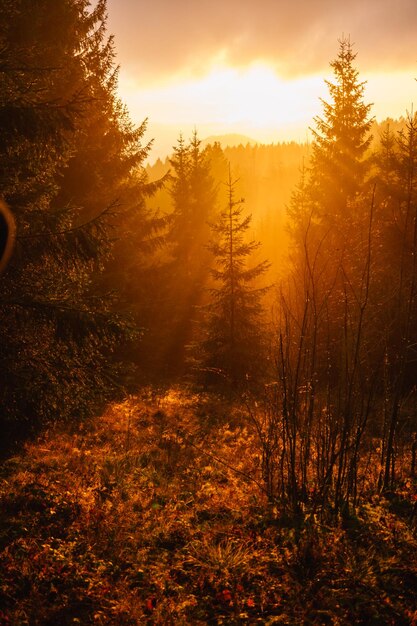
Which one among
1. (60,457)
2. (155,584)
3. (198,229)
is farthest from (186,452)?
(198,229)

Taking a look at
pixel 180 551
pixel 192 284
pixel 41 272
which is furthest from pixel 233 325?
pixel 180 551

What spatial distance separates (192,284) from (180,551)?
16.8m

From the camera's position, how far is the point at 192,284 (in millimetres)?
21406

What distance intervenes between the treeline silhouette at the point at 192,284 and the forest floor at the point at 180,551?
591 mm

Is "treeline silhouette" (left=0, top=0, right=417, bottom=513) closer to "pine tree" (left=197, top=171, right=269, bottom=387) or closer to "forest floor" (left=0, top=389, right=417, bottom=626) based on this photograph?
"pine tree" (left=197, top=171, right=269, bottom=387)

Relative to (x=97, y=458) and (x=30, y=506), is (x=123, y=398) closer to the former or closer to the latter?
(x=97, y=458)

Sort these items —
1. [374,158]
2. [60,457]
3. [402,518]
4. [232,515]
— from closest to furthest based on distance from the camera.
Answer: [402,518] < [232,515] < [60,457] < [374,158]

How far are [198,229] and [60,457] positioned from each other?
18924 mm

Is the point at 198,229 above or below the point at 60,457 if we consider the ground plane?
above

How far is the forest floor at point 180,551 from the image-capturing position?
4120 millimetres

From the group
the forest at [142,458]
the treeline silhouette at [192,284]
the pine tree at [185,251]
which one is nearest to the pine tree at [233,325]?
the treeline silhouette at [192,284]

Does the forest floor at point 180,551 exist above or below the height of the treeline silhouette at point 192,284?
Result: below

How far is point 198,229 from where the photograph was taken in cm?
2478

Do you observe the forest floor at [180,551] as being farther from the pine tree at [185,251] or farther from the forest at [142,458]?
the pine tree at [185,251]
